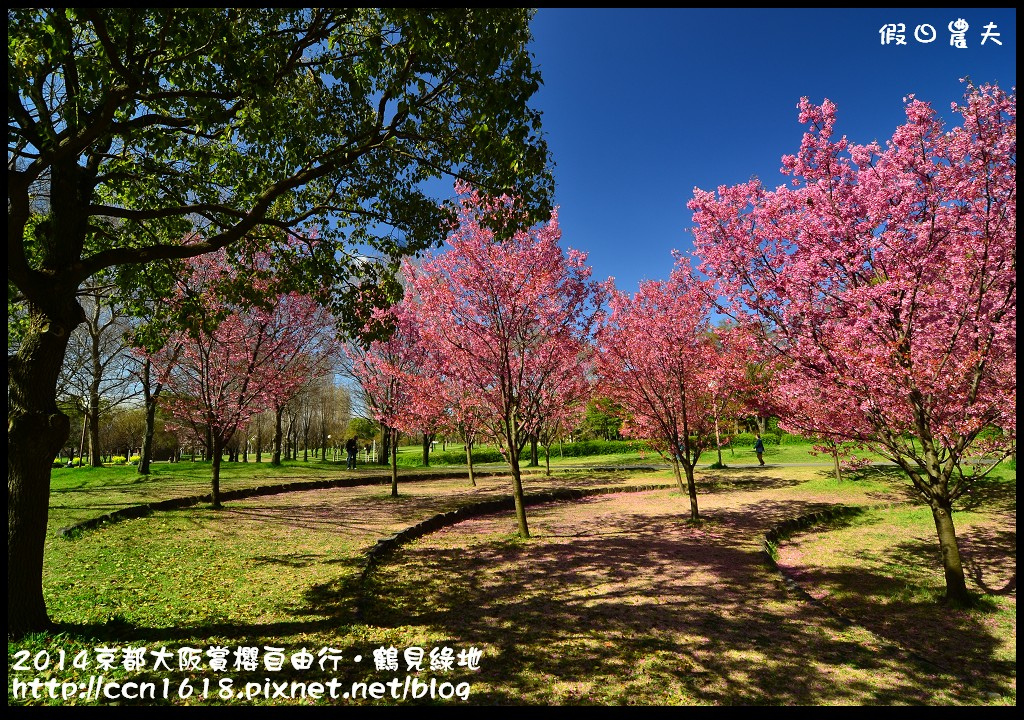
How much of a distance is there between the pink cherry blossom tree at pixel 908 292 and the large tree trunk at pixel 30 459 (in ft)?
33.0

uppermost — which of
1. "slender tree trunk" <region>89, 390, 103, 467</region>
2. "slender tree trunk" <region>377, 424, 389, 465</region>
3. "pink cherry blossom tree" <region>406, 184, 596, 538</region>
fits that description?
"pink cherry blossom tree" <region>406, 184, 596, 538</region>

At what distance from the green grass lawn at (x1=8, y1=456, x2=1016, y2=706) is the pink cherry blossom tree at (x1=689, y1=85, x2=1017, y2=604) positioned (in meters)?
2.56

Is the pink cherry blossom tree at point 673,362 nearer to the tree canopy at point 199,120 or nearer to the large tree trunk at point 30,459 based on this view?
the tree canopy at point 199,120

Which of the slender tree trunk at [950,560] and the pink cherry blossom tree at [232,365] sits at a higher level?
the pink cherry blossom tree at [232,365]

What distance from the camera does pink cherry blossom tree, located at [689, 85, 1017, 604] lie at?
20.5 feet

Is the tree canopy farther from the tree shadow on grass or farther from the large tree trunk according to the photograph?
the tree shadow on grass

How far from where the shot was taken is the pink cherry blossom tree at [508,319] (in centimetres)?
1102

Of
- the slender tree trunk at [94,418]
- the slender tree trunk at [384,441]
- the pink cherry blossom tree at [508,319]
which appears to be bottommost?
the slender tree trunk at [384,441]

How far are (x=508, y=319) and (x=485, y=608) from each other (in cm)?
657

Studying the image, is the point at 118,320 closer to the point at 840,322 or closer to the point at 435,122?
the point at 435,122

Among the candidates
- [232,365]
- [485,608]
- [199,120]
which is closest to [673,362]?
[485,608]

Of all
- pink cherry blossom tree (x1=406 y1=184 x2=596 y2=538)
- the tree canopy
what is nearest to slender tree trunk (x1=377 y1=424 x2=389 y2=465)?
pink cherry blossom tree (x1=406 y1=184 x2=596 y2=538)

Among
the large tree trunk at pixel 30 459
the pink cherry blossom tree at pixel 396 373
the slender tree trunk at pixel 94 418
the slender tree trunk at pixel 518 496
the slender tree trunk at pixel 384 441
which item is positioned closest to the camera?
the large tree trunk at pixel 30 459

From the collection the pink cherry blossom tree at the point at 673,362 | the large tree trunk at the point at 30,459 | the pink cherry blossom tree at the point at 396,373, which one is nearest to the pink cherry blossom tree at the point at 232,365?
the pink cherry blossom tree at the point at 396,373
